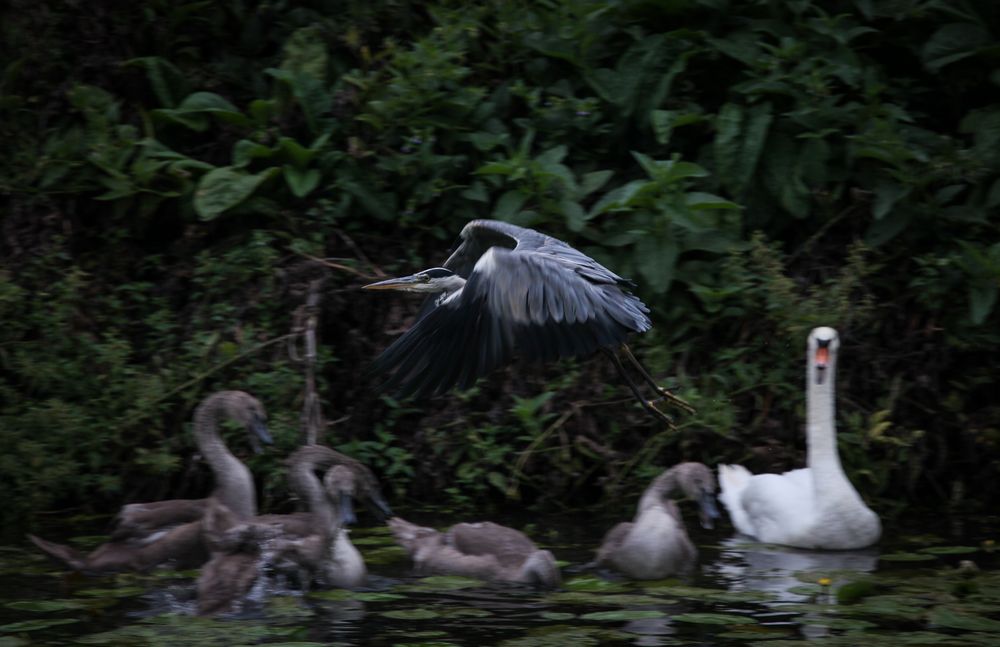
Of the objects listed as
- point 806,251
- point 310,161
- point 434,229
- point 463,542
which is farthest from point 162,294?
point 806,251

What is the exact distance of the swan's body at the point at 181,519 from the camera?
564 cm

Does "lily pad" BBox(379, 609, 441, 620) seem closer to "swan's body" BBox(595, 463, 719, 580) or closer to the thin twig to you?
"swan's body" BBox(595, 463, 719, 580)

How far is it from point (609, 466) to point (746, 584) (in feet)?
5.62

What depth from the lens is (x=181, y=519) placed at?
5.95 metres

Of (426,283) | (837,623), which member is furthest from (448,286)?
(837,623)

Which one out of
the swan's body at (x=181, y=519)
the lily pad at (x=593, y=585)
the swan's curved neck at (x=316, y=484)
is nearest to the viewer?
the lily pad at (x=593, y=585)

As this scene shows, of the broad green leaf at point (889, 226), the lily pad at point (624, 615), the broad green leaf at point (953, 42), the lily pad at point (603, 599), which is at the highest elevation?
the broad green leaf at point (953, 42)

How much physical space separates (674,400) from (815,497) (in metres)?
0.98

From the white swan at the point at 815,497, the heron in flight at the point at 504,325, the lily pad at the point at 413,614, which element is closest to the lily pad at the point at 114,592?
the lily pad at the point at 413,614

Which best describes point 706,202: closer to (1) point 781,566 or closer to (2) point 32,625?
(1) point 781,566

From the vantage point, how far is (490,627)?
475 cm

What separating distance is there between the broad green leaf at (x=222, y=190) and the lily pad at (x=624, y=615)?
12.8 ft

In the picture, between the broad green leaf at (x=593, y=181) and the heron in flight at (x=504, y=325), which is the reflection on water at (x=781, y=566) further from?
the broad green leaf at (x=593, y=181)

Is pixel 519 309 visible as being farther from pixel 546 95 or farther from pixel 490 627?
pixel 546 95
